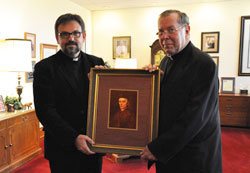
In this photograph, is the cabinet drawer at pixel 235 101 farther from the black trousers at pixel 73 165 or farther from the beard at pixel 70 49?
the beard at pixel 70 49

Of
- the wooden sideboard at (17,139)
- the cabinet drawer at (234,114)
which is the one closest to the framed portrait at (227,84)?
the cabinet drawer at (234,114)

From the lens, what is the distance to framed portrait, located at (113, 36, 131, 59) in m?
7.21

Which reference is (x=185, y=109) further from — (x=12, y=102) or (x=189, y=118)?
(x=12, y=102)

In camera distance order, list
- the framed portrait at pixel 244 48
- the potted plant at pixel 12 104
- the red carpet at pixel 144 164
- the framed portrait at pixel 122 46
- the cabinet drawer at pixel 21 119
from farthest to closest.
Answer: the framed portrait at pixel 122 46 < the framed portrait at pixel 244 48 < the potted plant at pixel 12 104 < the red carpet at pixel 144 164 < the cabinet drawer at pixel 21 119

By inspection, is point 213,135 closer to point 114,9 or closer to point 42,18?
point 42,18

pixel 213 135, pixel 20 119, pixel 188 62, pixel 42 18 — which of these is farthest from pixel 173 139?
pixel 42 18

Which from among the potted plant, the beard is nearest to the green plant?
the potted plant

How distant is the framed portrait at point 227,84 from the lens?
638cm

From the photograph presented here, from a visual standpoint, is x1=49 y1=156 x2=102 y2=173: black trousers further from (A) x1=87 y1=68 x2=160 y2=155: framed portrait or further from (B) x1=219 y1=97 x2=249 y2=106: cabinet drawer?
(B) x1=219 y1=97 x2=249 y2=106: cabinet drawer

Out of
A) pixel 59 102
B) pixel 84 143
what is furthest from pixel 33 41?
pixel 84 143

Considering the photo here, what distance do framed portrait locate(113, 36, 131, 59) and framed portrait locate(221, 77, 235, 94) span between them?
306 cm

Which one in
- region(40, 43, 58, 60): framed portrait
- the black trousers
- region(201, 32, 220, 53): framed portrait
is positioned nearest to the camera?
the black trousers

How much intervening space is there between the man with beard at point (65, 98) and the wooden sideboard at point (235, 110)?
5.04 meters

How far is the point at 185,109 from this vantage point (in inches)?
56.9
